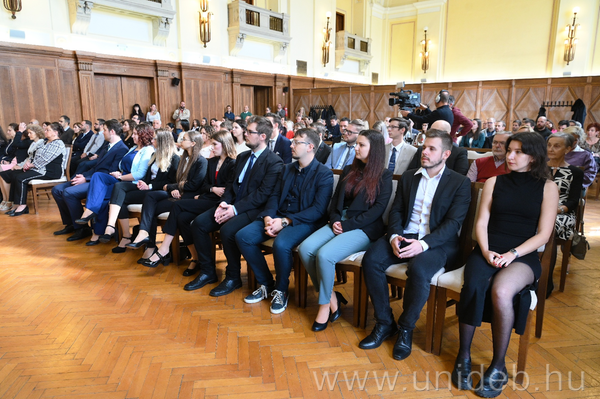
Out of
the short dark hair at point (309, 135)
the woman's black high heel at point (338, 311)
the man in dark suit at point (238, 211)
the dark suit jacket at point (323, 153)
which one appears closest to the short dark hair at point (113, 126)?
the man in dark suit at point (238, 211)

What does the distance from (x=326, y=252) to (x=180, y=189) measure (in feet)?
6.53

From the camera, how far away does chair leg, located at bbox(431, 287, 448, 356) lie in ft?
7.02

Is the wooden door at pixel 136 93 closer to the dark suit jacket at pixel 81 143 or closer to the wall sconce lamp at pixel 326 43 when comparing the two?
the dark suit jacket at pixel 81 143

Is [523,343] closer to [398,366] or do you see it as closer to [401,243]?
[398,366]

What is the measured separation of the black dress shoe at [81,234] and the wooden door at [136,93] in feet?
22.7

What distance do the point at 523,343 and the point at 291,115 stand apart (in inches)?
530

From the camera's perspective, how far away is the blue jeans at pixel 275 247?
269 cm

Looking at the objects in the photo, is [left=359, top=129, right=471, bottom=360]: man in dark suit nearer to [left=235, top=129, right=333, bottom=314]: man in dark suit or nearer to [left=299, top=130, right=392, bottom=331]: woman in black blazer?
[left=299, top=130, right=392, bottom=331]: woman in black blazer

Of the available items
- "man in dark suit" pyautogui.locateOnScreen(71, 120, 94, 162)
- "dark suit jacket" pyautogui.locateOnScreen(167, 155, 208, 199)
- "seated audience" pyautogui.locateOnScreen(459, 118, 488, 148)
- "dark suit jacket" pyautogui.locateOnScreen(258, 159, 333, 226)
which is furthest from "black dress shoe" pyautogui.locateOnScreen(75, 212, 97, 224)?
"seated audience" pyautogui.locateOnScreen(459, 118, 488, 148)

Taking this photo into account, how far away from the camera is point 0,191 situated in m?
6.02

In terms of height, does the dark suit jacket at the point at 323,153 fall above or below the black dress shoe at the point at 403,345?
above

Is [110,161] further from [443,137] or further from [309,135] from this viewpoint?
[443,137]

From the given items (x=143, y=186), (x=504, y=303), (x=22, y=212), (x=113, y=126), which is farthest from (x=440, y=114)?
(x=22, y=212)

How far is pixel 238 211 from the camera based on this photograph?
10.4 ft
